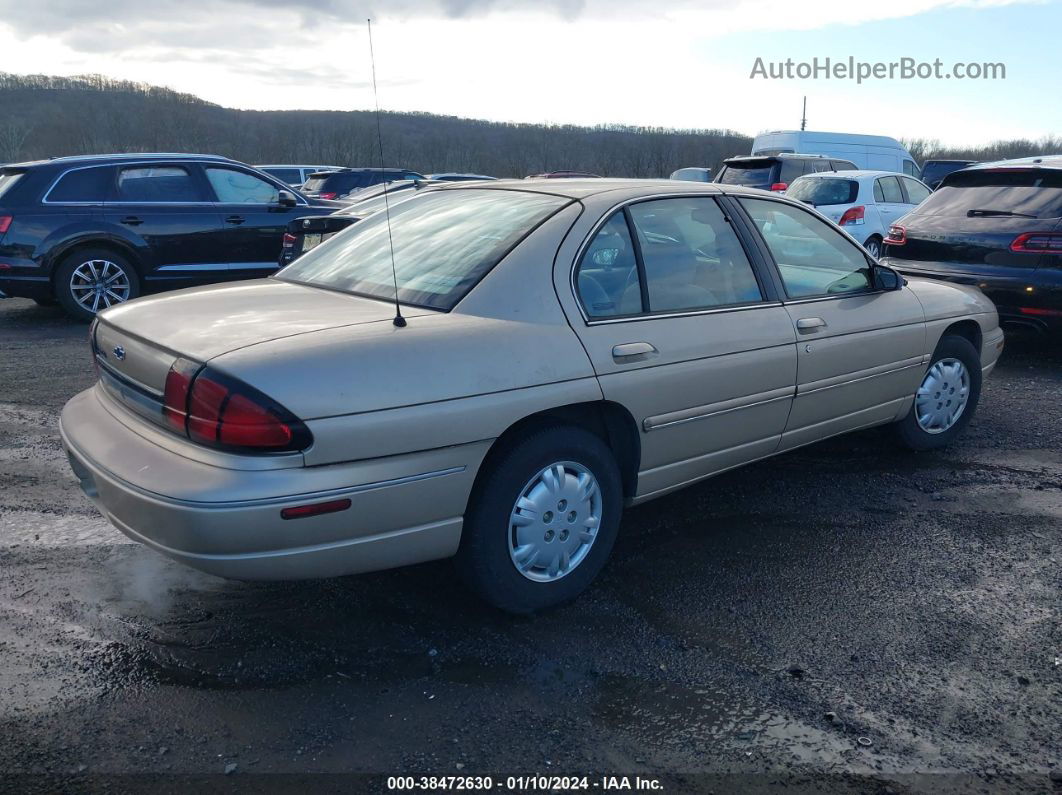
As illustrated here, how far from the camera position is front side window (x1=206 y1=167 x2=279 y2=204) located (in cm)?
981

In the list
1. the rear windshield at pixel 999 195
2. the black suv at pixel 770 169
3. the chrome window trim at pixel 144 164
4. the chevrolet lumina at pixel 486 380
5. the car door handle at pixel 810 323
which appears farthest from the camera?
the black suv at pixel 770 169

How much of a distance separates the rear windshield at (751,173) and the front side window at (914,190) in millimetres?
2079

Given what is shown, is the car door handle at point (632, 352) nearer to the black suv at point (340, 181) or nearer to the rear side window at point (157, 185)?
the rear side window at point (157, 185)

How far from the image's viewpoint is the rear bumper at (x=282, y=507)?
2.63 metres

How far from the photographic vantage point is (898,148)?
68.7ft

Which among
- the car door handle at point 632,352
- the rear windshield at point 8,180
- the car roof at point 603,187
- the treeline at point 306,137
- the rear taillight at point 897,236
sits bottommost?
the car door handle at point 632,352

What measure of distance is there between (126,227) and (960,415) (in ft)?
25.9

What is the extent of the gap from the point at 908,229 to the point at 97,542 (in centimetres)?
684

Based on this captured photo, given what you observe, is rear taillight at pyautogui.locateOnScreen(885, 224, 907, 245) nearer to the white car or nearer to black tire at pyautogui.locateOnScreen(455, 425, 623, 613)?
the white car

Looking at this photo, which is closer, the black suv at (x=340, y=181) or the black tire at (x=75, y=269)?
the black tire at (x=75, y=269)

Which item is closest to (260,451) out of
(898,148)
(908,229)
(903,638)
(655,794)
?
(655,794)

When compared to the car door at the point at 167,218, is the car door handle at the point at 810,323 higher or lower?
lower

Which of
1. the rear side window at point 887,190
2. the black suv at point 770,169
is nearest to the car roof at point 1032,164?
the rear side window at point 887,190

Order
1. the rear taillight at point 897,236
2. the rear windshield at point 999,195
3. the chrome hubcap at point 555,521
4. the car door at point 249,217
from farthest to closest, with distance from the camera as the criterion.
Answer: the car door at point 249,217, the rear taillight at point 897,236, the rear windshield at point 999,195, the chrome hubcap at point 555,521
